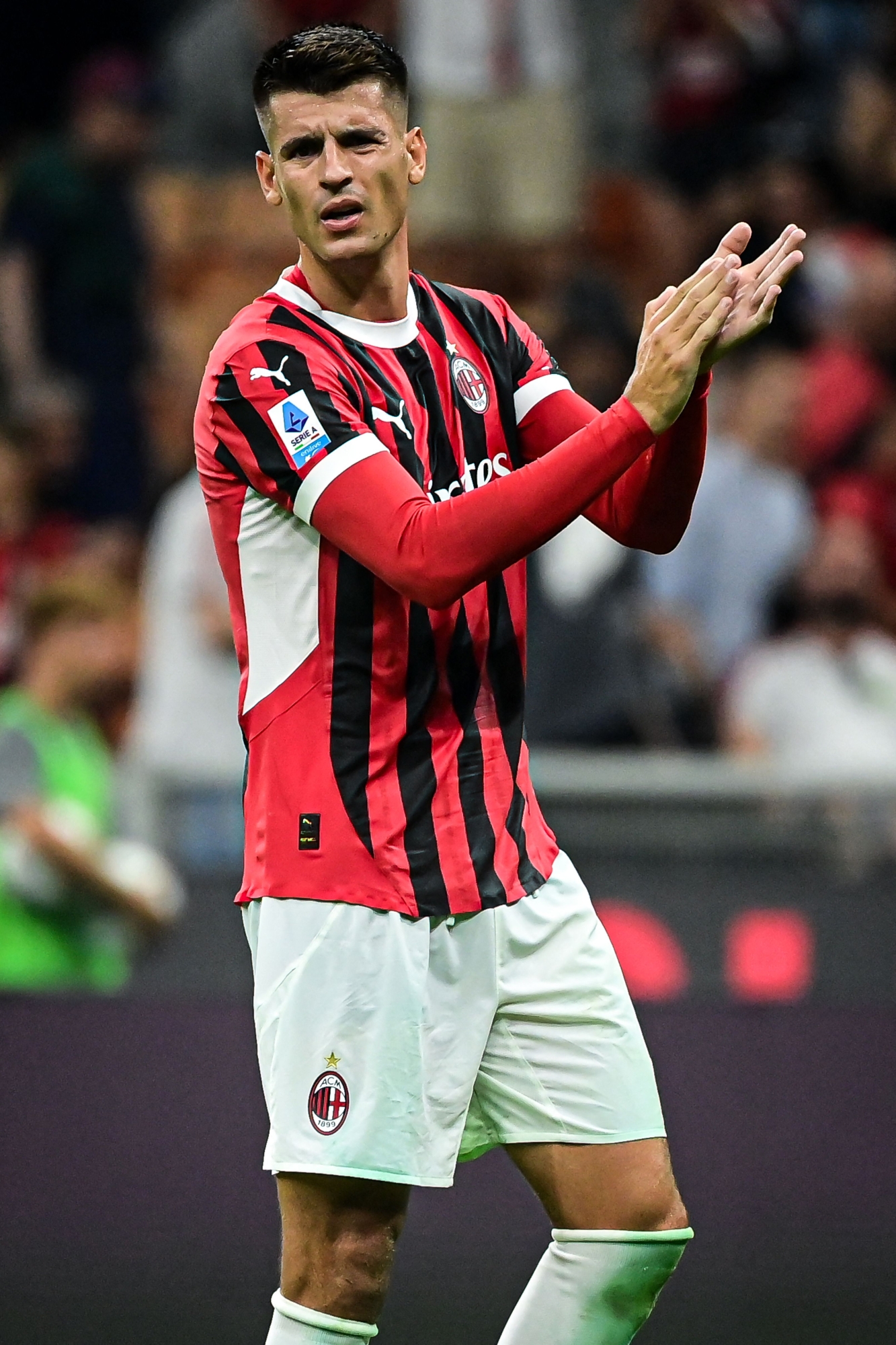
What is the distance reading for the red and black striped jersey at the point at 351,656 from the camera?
288 cm

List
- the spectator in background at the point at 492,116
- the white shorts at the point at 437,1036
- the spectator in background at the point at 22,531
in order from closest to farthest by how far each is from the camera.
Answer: the white shorts at the point at 437,1036 < the spectator in background at the point at 22,531 < the spectator in background at the point at 492,116

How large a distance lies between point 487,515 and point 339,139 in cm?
59

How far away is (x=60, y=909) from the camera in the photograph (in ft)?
17.9

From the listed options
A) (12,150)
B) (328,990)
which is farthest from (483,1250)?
(12,150)

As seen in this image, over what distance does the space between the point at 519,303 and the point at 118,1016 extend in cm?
421

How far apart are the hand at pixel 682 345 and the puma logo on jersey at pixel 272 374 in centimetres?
48

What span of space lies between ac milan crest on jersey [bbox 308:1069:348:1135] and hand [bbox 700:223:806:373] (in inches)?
43.3

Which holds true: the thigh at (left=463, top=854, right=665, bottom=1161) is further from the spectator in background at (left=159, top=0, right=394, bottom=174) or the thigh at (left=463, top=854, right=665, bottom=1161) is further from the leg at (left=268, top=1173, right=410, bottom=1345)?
the spectator in background at (left=159, top=0, right=394, bottom=174)

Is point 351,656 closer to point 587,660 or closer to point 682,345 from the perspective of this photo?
point 682,345

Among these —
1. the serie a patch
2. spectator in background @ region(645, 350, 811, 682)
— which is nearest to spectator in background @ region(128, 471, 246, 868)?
spectator in background @ region(645, 350, 811, 682)

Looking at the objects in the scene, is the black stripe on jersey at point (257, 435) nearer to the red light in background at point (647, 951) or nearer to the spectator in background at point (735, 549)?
the red light in background at point (647, 951)

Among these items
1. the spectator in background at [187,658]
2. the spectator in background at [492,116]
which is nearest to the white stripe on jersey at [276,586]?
the spectator in background at [187,658]

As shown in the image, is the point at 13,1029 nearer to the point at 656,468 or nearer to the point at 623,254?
the point at 656,468

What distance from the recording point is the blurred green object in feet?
17.8
